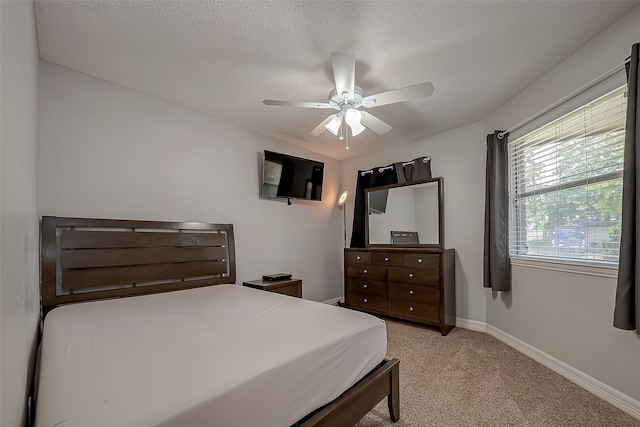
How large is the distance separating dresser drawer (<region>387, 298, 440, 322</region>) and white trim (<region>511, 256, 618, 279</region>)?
3.15 ft

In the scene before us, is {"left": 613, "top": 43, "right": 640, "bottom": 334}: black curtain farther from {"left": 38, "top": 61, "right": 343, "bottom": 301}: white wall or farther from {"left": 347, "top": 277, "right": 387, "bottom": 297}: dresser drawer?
{"left": 38, "top": 61, "right": 343, "bottom": 301}: white wall

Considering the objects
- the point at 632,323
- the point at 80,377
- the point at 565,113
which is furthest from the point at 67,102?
the point at 632,323

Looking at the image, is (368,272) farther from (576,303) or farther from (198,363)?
(198,363)

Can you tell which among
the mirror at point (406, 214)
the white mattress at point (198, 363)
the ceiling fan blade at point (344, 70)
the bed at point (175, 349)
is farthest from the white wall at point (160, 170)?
the ceiling fan blade at point (344, 70)

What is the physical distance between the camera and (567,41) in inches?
77.2

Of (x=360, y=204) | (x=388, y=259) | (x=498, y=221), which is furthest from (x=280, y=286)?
(x=498, y=221)

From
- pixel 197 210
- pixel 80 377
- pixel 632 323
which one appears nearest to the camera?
pixel 80 377

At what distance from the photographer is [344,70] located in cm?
184

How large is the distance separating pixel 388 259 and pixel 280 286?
1413 millimetres

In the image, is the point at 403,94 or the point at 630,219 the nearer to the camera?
the point at 630,219

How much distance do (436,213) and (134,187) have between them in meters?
3.35

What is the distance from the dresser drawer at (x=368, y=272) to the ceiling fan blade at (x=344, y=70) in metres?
2.34

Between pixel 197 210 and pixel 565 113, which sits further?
pixel 197 210

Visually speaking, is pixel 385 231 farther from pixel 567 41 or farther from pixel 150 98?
pixel 150 98
